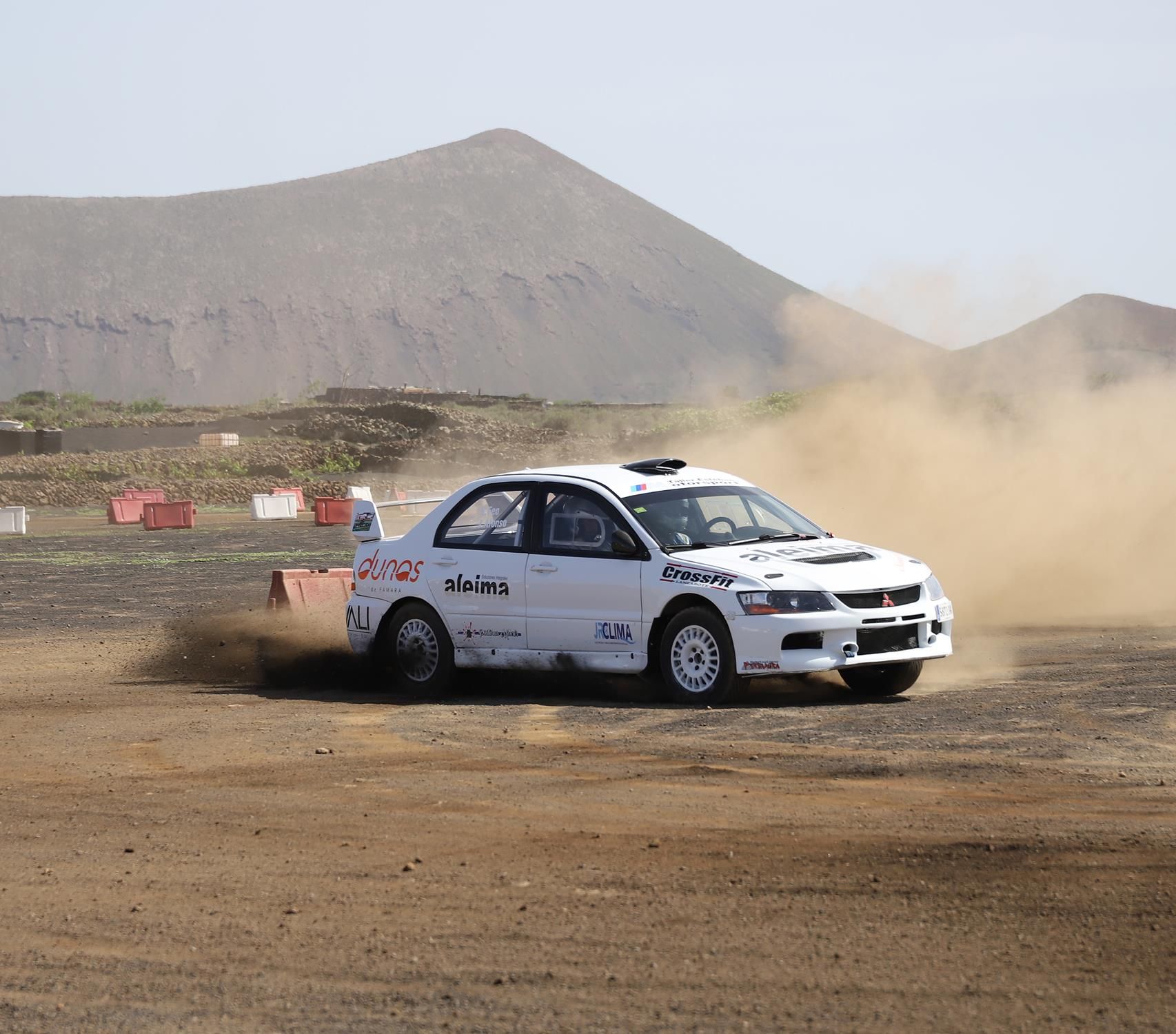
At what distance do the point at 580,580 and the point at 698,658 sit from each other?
3.66ft

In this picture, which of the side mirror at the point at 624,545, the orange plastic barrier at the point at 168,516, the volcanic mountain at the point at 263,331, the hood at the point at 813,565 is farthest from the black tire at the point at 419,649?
the volcanic mountain at the point at 263,331

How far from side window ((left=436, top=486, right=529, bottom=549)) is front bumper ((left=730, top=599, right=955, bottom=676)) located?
2.12 m

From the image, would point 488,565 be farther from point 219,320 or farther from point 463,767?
point 219,320

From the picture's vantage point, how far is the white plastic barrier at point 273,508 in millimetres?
46250

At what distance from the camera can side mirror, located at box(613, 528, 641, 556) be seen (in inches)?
429

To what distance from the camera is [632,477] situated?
11625mm

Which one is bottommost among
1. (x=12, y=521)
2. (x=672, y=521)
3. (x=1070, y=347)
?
(x=672, y=521)

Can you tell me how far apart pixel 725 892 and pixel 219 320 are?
617ft

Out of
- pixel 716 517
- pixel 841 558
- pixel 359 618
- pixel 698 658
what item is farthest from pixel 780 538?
pixel 359 618

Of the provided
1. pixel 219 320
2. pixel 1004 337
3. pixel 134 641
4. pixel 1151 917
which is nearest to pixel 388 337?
pixel 219 320

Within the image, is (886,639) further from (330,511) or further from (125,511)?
(125,511)

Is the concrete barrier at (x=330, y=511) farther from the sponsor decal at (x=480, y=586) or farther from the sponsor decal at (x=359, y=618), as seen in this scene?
the sponsor decal at (x=480, y=586)

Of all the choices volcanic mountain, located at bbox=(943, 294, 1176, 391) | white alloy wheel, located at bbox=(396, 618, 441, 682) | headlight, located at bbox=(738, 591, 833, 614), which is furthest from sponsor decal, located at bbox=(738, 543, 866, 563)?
volcanic mountain, located at bbox=(943, 294, 1176, 391)

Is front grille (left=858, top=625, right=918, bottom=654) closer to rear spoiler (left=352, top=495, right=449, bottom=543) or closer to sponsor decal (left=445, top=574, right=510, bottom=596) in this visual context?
sponsor decal (left=445, top=574, right=510, bottom=596)
